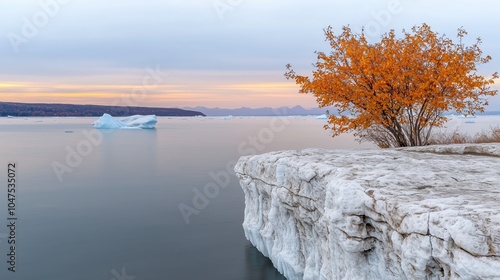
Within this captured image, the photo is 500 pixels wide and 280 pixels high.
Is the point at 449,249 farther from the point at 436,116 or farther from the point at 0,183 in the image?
the point at 0,183

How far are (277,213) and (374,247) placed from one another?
462 centimetres

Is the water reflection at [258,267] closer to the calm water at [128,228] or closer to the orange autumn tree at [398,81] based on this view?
the calm water at [128,228]

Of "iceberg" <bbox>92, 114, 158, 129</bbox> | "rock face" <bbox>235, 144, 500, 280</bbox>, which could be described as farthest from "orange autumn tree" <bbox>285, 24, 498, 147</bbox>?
"iceberg" <bbox>92, 114, 158, 129</bbox>

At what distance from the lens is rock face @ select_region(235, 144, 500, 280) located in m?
5.48

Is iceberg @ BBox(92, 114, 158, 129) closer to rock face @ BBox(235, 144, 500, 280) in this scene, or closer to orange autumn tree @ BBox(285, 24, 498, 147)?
orange autumn tree @ BBox(285, 24, 498, 147)

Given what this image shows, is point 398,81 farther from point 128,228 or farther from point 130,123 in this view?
point 130,123

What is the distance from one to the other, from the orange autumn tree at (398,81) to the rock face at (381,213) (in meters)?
A: 6.21

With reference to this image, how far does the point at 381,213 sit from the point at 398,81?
1283cm

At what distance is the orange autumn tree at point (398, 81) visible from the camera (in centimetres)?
1823

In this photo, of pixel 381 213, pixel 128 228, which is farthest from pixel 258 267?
pixel 381 213

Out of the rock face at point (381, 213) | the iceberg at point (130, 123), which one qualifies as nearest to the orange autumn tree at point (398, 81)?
the rock face at point (381, 213)

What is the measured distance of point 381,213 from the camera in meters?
6.85

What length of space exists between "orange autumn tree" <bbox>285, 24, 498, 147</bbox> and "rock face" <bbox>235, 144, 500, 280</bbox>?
6.21 meters

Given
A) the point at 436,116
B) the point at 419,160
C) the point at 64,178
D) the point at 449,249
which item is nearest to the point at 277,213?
the point at 419,160
